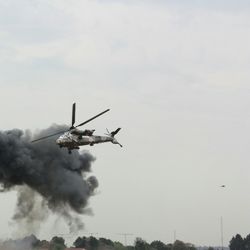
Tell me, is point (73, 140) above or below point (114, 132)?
below

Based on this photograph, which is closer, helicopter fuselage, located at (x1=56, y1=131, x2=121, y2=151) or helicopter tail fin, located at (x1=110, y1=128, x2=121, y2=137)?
helicopter fuselage, located at (x1=56, y1=131, x2=121, y2=151)

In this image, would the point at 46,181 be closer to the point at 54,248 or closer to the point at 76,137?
the point at 76,137

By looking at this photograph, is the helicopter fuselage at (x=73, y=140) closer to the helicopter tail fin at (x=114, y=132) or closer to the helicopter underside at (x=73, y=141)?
the helicopter underside at (x=73, y=141)

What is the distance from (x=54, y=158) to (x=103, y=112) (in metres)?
19.5

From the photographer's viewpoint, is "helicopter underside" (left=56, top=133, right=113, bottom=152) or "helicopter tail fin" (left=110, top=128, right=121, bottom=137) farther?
"helicopter tail fin" (left=110, top=128, right=121, bottom=137)

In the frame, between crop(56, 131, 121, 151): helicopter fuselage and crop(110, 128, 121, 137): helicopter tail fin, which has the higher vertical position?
crop(110, 128, 121, 137): helicopter tail fin

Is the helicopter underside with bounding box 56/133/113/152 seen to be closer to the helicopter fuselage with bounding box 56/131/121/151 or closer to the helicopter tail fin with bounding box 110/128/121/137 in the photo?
the helicopter fuselage with bounding box 56/131/121/151

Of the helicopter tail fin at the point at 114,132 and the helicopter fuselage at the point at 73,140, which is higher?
the helicopter tail fin at the point at 114,132

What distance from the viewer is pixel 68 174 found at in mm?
101125

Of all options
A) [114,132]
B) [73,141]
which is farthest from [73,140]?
[114,132]

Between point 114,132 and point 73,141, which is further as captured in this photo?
point 114,132

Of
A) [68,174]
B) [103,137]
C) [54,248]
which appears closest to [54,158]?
[68,174]

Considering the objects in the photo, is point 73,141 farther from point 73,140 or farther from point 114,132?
point 114,132

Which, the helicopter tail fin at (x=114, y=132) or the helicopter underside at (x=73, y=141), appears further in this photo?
the helicopter tail fin at (x=114, y=132)
